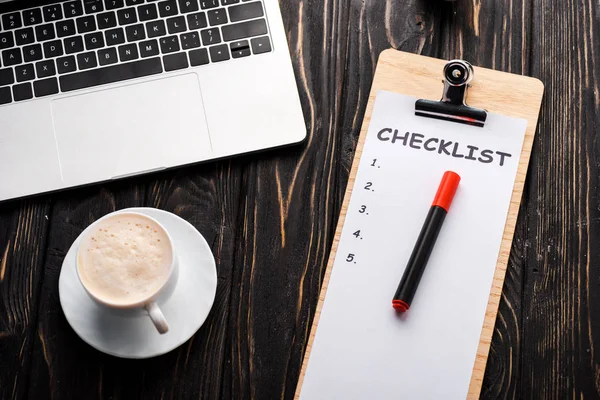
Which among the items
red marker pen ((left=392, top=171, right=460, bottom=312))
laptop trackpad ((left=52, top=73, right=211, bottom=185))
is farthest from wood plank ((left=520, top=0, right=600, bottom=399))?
laptop trackpad ((left=52, top=73, right=211, bottom=185))

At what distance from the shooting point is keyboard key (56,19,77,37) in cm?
79

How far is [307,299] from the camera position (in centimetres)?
A: 76

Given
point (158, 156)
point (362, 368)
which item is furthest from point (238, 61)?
point (362, 368)

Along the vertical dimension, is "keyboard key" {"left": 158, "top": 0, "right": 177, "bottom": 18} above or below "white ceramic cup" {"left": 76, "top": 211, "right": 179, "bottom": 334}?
above

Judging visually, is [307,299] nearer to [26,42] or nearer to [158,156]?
[158,156]

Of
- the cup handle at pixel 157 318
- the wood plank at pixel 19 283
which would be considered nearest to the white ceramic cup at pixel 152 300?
the cup handle at pixel 157 318

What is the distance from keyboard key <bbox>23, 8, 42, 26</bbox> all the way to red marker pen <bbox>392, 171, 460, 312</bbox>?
0.51 metres

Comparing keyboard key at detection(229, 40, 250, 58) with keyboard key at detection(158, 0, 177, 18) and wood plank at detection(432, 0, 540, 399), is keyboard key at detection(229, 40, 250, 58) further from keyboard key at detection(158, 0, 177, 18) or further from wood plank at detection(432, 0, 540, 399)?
wood plank at detection(432, 0, 540, 399)

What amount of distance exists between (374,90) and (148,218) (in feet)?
1.01

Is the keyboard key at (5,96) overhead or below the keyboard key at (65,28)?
below

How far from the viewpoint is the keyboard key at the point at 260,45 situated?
78 centimetres

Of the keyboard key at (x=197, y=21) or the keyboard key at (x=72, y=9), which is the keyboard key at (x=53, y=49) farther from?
the keyboard key at (x=197, y=21)

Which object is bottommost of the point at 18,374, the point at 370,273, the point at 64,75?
the point at 18,374

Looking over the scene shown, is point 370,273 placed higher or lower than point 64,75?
lower
